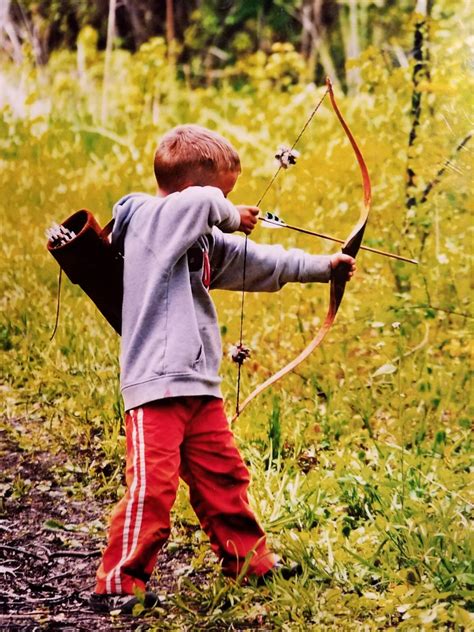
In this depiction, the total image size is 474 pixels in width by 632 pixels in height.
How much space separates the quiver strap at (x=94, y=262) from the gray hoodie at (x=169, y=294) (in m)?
0.05

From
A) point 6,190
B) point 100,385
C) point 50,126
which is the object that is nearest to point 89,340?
point 100,385

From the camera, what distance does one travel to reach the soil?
264cm

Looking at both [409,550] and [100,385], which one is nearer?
[409,550]

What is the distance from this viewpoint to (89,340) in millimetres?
4148

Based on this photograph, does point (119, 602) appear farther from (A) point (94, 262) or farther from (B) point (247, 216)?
(B) point (247, 216)

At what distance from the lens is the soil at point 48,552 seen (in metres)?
2.64

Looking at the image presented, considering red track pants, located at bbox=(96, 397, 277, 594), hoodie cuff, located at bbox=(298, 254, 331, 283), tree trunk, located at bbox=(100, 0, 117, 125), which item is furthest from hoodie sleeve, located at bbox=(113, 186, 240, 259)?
tree trunk, located at bbox=(100, 0, 117, 125)

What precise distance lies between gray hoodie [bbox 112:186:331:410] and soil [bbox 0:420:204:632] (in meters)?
0.58

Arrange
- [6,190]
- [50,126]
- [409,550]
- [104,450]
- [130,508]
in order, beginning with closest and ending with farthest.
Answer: [130,508], [409,550], [104,450], [6,190], [50,126]

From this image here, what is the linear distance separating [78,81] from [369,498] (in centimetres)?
471

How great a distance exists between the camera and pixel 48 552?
3.05 meters

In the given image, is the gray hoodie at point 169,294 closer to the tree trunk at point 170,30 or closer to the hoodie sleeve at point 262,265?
the hoodie sleeve at point 262,265

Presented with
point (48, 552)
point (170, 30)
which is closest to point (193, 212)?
point (48, 552)

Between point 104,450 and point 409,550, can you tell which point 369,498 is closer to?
point 409,550
